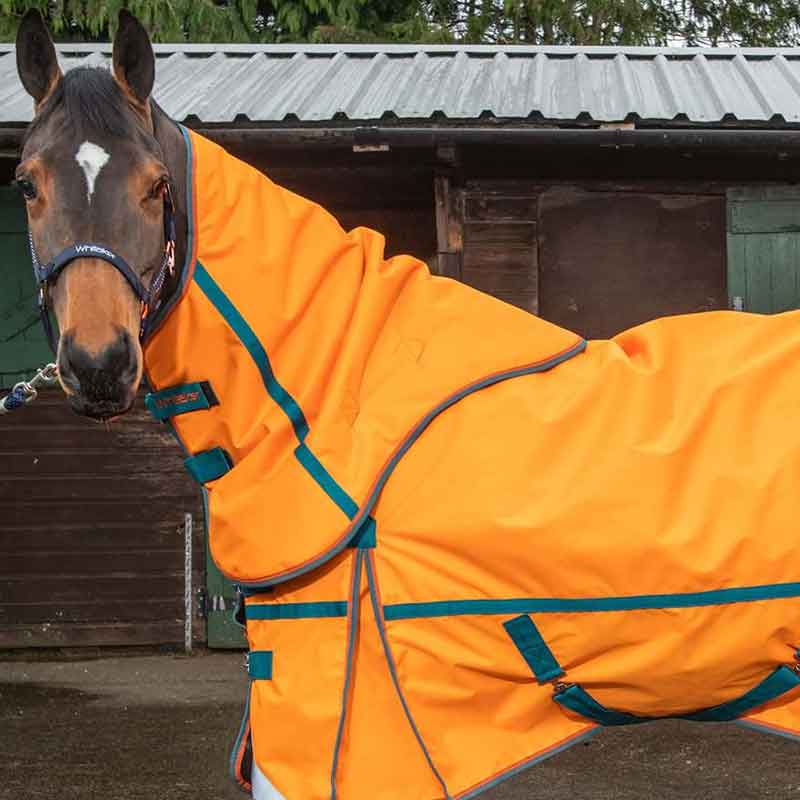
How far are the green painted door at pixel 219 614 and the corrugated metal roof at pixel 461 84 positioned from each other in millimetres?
2561

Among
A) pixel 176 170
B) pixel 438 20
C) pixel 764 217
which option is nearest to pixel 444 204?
pixel 764 217

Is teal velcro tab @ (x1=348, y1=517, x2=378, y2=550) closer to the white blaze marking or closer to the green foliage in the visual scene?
the white blaze marking

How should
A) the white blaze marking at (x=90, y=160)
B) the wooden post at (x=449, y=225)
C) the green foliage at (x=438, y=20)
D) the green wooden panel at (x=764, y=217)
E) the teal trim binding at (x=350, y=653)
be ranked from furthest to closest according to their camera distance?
the green foliage at (x=438, y=20)
the green wooden panel at (x=764, y=217)
the wooden post at (x=449, y=225)
the teal trim binding at (x=350, y=653)
the white blaze marking at (x=90, y=160)

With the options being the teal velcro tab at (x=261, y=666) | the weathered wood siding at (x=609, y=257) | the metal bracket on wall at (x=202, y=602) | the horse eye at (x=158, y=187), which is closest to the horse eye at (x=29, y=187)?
the horse eye at (x=158, y=187)

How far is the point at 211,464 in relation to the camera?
229cm

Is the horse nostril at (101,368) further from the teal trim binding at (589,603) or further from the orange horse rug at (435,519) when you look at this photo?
the teal trim binding at (589,603)

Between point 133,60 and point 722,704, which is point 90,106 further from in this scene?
point 722,704

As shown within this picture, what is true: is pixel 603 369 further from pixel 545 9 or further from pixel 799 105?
pixel 545 9

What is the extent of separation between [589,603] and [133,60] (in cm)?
133

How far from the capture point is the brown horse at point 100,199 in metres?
2.02

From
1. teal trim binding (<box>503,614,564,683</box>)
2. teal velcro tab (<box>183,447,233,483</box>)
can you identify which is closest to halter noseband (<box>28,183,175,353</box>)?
teal velcro tab (<box>183,447,233,483</box>)

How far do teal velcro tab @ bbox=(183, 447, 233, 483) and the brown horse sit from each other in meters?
0.25

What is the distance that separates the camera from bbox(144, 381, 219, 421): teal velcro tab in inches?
89.0

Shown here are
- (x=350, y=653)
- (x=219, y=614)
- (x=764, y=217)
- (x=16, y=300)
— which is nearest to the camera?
(x=350, y=653)
